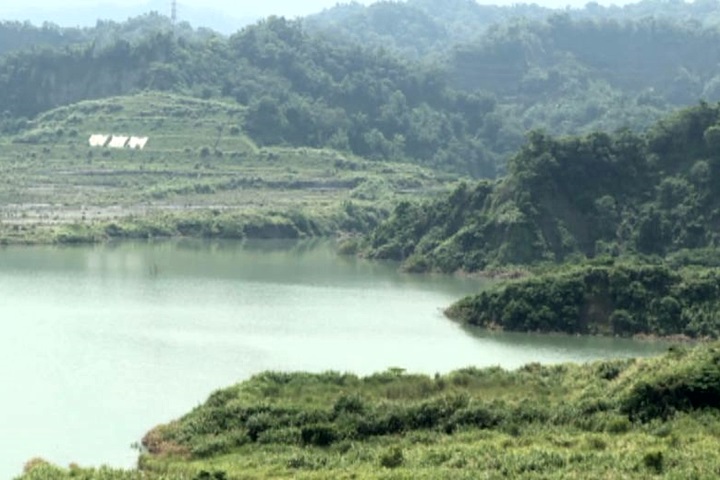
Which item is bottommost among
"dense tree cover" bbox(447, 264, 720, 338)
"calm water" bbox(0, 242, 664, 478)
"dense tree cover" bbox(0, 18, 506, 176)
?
"calm water" bbox(0, 242, 664, 478)

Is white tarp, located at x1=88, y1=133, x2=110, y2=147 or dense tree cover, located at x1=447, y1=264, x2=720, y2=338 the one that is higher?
white tarp, located at x1=88, y1=133, x2=110, y2=147

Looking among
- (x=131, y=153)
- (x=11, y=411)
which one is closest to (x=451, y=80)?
(x=131, y=153)

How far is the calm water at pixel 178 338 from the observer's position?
37.2 metres

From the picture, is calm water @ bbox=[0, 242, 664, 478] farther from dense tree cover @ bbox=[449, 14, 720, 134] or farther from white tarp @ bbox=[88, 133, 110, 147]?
dense tree cover @ bbox=[449, 14, 720, 134]

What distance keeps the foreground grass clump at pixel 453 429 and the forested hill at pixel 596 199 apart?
31.0 metres

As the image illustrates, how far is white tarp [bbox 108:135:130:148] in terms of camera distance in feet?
348

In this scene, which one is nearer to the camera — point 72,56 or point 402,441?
point 402,441

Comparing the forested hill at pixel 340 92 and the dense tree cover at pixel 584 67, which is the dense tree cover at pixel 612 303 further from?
the dense tree cover at pixel 584 67

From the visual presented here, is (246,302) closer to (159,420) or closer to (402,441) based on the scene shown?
(159,420)

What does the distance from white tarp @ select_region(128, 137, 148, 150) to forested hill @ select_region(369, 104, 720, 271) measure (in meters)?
36.7

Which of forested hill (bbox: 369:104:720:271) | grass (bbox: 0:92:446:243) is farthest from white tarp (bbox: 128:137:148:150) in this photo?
forested hill (bbox: 369:104:720:271)

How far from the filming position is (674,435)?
3072cm

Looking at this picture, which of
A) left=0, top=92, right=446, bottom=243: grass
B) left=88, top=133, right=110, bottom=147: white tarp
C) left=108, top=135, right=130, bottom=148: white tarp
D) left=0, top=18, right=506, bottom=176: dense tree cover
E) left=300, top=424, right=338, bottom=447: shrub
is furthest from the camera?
left=0, top=18, right=506, bottom=176: dense tree cover

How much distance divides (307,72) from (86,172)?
108 feet
